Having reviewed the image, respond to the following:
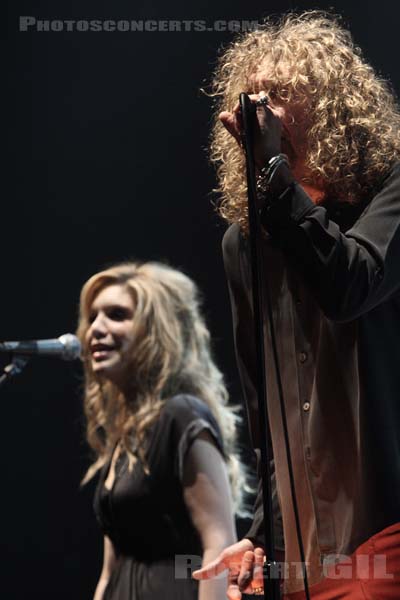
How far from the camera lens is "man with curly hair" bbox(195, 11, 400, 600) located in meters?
1.40

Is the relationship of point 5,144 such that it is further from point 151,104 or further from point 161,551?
point 161,551

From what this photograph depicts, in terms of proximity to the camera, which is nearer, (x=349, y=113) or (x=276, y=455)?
(x=276, y=455)

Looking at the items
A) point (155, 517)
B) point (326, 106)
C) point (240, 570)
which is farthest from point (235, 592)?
point (155, 517)

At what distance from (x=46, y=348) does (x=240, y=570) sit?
0.62 metres

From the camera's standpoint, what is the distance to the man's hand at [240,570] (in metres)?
1.48

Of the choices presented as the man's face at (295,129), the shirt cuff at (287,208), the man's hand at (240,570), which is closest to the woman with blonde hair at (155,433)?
the man's hand at (240,570)

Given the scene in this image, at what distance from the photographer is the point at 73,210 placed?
3006mm

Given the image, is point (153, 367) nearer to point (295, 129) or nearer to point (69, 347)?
point (69, 347)

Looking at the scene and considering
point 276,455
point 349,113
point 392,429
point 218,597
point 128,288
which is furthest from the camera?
point 128,288

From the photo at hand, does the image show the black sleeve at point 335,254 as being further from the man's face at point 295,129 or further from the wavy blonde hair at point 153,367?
the wavy blonde hair at point 153,367

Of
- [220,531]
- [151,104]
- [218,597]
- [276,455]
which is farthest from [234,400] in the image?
[276,455]

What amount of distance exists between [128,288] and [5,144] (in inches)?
22.8

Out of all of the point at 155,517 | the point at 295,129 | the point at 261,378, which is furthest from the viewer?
the point at 155,517

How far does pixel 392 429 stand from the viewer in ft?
4.73
